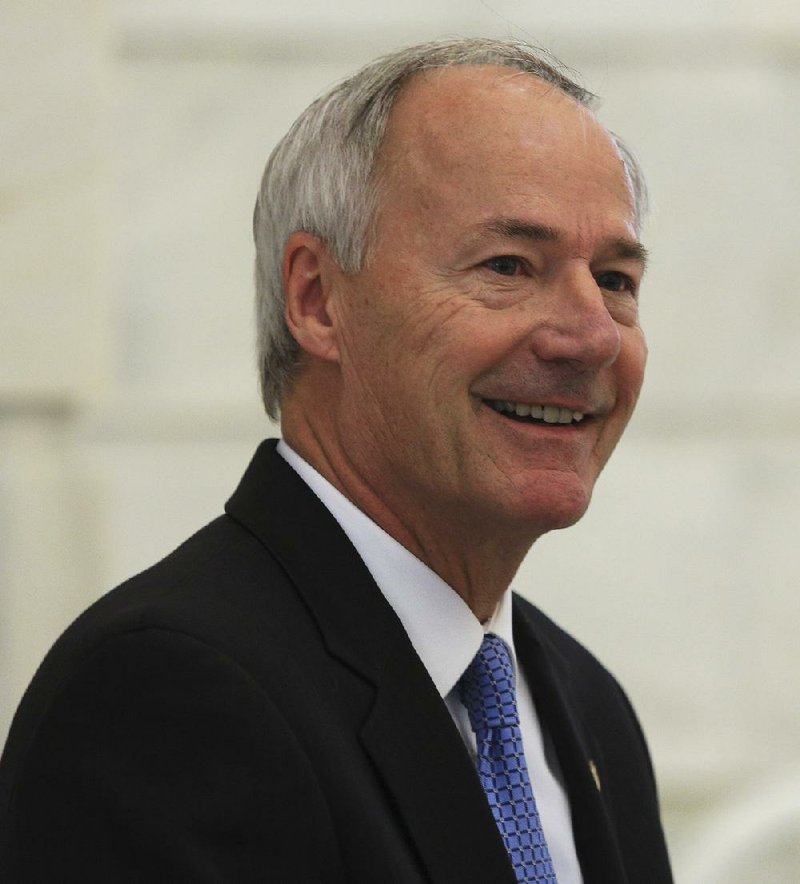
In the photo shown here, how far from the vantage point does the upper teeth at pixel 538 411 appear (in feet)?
6.29

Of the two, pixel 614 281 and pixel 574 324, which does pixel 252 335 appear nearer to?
pixel 614 281

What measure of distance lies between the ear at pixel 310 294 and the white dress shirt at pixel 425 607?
150 millimetres

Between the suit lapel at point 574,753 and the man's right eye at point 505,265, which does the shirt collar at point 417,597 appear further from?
the man's right eye at point 505,265

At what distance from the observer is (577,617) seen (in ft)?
13.5

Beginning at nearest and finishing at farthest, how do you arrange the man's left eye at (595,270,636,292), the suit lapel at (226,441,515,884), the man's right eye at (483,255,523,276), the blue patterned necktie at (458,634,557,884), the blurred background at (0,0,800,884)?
1. the suit lapel at (226,441,515,884)
2. the blue patterned necktie at (458,634,557,884)
3. the man's right eye at (483,255,523,276)
4. the man's left eye at (595,270,636,292)
5. the blurred background at (0,0,800,884)

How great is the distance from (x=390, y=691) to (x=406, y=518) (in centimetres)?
28

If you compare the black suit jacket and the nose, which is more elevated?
the nose

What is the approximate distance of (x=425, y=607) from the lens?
6.23 feet

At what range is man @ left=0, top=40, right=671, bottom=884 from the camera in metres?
1.53

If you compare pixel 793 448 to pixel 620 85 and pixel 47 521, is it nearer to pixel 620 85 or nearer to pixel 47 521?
pixel 620 85

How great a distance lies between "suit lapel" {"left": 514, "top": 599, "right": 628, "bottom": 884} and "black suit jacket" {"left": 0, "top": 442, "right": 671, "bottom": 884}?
36 cm

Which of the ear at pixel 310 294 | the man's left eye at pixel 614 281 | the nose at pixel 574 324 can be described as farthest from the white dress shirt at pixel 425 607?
the man's left eye at pixel 614 281

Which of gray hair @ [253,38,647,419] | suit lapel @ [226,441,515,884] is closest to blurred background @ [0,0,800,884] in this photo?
gray hair @ [253,38,647,419]

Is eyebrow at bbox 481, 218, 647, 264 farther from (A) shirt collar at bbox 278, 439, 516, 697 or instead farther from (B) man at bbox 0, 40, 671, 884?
(A) shirt collar at bbox 278, 439, 516, 697
